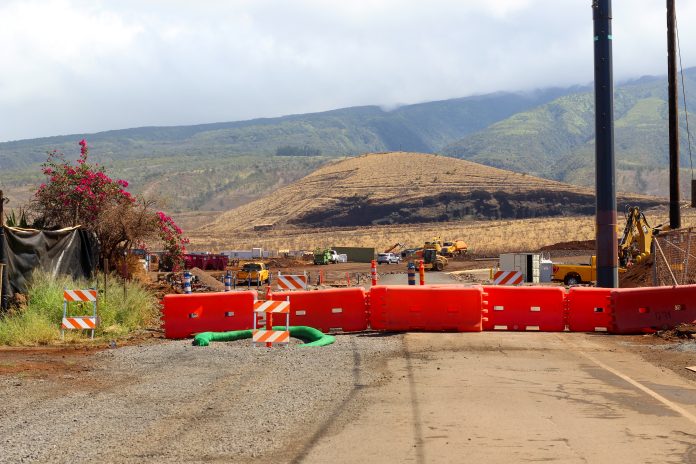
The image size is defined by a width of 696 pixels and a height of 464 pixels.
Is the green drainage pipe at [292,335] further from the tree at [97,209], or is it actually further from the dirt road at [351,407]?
the tree at [97,209]

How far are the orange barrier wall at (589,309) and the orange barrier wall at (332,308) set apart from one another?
15.1 feet

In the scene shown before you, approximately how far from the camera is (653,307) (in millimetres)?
20078

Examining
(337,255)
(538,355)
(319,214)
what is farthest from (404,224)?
(538,355)

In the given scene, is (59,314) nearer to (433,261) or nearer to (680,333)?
(680,333)

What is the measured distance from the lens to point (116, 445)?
9039 millimetres

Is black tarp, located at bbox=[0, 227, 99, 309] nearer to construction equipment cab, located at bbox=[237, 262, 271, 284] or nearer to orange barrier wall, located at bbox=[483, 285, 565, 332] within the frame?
orange barrier wall, located at bbox=[483, 285, 565, 332]

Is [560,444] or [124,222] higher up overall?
[124,222]

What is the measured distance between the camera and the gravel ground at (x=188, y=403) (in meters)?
8.86

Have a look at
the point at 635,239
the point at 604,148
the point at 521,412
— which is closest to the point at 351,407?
the point at 521,412

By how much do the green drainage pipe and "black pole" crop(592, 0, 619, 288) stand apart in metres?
11.3

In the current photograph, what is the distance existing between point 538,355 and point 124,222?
53.2 feet

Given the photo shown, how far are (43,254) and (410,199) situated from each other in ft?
450

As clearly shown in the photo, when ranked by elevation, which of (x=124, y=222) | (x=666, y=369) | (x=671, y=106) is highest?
(x=671, y=106)

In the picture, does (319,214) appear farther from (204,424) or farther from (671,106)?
(204,424)
